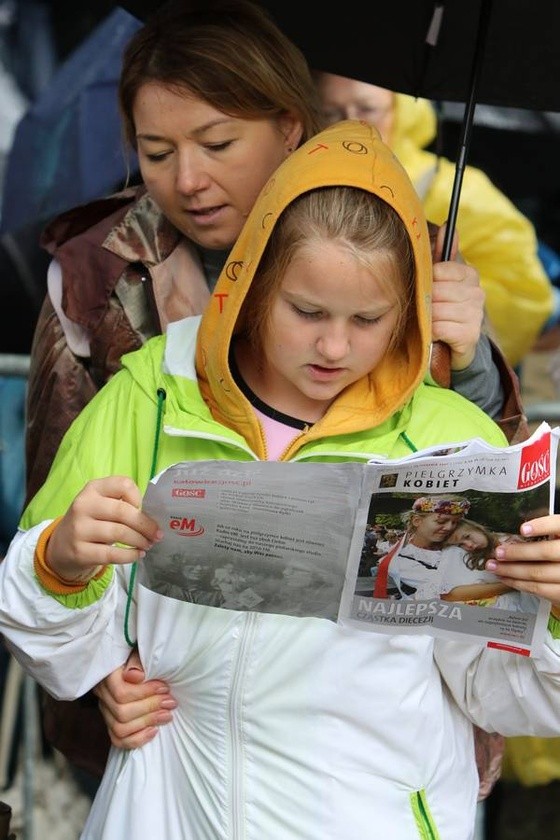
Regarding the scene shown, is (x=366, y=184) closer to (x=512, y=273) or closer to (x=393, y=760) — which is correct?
(x=393, y=760)

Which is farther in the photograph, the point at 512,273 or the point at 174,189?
the point at 512,273

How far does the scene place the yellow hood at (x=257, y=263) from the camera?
2.06 meters

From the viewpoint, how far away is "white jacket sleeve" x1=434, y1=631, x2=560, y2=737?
1990 mm

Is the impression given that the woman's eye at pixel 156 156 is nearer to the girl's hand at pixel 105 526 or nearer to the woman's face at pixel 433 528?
the girl's hand at pixel 105 526

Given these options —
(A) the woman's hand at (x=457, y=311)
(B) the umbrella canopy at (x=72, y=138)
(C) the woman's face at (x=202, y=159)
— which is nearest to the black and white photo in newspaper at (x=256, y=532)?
(A) the woman's hand at (x=457, y=311)

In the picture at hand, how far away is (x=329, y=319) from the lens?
2.01 m

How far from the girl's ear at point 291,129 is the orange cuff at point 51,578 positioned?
0.92 m

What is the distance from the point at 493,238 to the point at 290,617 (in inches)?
100

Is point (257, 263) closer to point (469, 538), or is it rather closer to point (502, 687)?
point (469, 538)

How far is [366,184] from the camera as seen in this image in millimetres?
2049

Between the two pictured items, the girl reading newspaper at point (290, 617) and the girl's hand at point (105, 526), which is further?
the girl reading newspaper at point (290, 617)

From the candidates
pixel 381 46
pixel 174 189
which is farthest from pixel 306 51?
pixel 174 189

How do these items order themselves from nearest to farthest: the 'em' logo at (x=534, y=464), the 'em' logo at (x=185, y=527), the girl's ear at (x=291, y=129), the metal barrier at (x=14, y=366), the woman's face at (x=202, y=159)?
the 'em' logo at (x=534, y=464)
the 'em' logo at (x=185, y=527)
the woman's face at (x=202, y=159)
the girl's ear at (x=291, y=129)
the metal barrier at (x=14, y=366)

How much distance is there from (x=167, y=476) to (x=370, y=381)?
0.44 m
